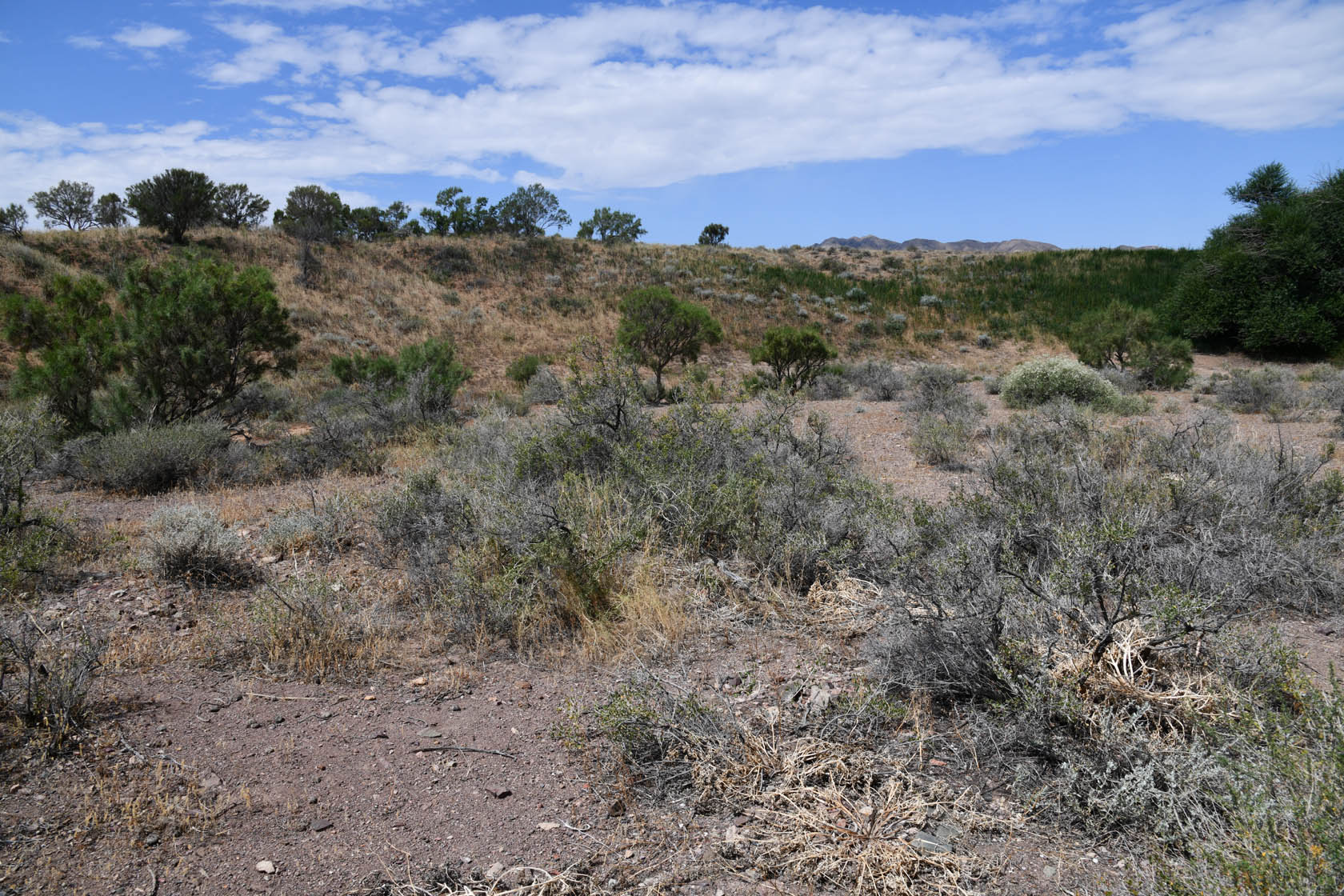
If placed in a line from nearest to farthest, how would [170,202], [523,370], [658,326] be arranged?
[658,326], [523,370], [170,202]

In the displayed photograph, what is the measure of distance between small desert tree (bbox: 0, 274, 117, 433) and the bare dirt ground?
6460mm

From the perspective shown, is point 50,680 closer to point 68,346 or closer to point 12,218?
point 68,346

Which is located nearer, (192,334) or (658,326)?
(192,334)

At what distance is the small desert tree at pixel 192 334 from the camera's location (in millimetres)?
9758

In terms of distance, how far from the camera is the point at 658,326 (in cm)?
1627

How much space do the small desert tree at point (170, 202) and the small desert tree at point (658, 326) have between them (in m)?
17.7

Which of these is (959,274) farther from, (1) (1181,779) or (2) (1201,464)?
(1) (1181,779)

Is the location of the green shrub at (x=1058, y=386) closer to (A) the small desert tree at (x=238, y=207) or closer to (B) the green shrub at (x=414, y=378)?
(B) the green shrub at (x=414, y=378)

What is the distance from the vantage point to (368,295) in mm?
25172

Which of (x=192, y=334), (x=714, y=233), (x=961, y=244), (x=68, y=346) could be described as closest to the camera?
(x=68, y=346)

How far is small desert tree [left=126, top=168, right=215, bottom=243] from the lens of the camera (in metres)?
24.9

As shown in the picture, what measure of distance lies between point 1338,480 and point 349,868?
6947mm

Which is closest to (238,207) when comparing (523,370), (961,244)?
(523,370)

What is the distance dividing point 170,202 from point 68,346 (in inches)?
759
